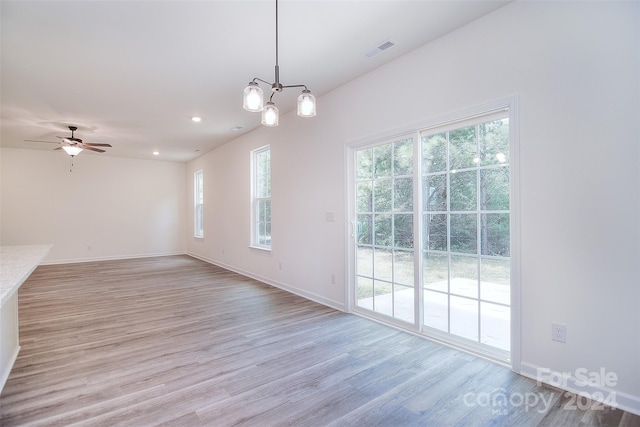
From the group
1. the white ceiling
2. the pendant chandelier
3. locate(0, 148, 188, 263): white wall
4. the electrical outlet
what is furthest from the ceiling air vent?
locate(0, 148, 188, 263): white wall

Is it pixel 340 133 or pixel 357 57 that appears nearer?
pixel 357 57

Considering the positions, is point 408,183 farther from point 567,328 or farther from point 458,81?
point 567,328

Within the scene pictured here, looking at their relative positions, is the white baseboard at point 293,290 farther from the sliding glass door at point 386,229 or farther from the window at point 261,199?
the window at point 261,199

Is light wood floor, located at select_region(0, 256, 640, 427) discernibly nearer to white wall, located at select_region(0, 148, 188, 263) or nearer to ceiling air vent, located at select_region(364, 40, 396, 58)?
ceiling air vent, located at select_region(364, 40, 396, 58)

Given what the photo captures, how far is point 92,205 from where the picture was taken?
7902 millimetres

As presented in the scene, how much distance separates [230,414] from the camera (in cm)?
185

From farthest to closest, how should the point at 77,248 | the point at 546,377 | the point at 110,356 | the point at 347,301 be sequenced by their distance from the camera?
1. the point at 77,248
2. the point at 347,301
3. the point at 110,356
4. the point at 546,377

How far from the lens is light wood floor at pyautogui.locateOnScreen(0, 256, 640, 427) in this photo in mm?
1829

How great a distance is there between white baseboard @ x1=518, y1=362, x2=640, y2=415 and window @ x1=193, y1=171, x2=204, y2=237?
25.9 ft

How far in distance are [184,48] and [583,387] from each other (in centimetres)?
413

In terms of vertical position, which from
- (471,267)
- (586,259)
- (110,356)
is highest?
(586,259)

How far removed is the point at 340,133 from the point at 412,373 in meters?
2.70

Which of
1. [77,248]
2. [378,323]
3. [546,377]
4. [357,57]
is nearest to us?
[546,377]

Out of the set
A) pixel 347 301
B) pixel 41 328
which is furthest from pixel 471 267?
pixel 41 328
